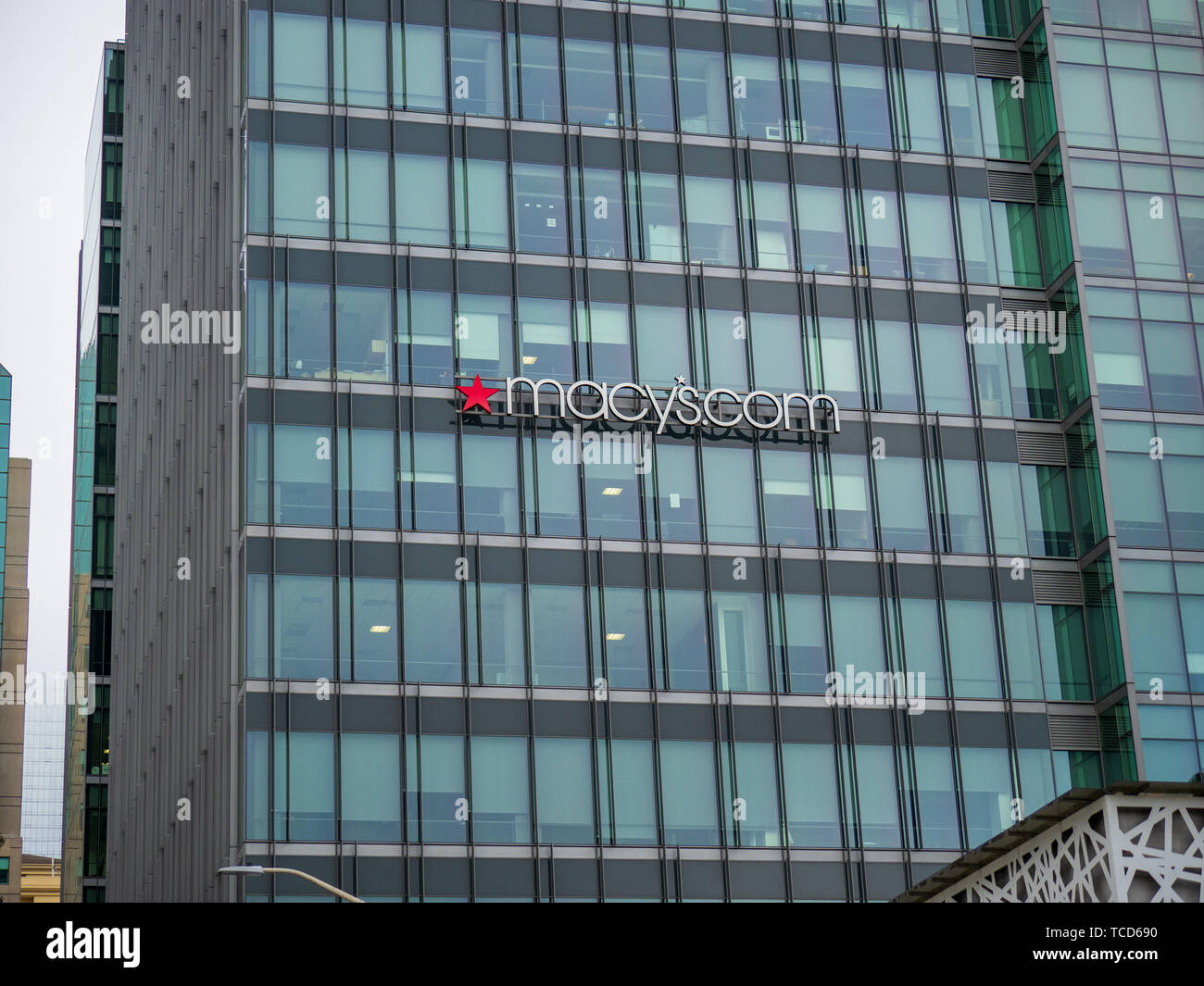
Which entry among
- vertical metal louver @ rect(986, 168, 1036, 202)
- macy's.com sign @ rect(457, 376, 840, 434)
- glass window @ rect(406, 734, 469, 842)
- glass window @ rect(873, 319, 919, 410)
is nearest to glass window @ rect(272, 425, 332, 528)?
macy's.com sign @ rect(457, 376, 840, 434)

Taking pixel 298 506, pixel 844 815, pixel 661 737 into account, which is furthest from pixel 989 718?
pixel 298 506

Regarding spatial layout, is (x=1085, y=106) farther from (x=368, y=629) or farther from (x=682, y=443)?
(x=368, y=629)

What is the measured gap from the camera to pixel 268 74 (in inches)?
1935

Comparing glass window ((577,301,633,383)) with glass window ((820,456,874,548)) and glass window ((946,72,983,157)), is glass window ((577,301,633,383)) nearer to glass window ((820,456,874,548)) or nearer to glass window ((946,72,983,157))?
glass window ((820,456,874,548))

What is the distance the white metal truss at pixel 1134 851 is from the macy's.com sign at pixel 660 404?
24576mm

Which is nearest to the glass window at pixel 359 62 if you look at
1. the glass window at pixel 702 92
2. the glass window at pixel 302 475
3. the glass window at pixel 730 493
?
the glass window at pixel 702 92

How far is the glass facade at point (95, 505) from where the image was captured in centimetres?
8500

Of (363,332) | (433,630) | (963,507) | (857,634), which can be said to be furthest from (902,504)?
(363,332)

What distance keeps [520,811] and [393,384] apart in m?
11.7

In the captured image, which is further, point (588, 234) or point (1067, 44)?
point (1067, 44)

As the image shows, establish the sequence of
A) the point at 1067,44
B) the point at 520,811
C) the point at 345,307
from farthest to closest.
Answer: the point at 1067,44 → the point at 345,307 → the point at 520,811

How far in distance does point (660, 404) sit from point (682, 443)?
1.23m

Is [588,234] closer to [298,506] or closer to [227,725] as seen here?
[298,506]

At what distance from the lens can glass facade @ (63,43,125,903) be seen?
279 feet
